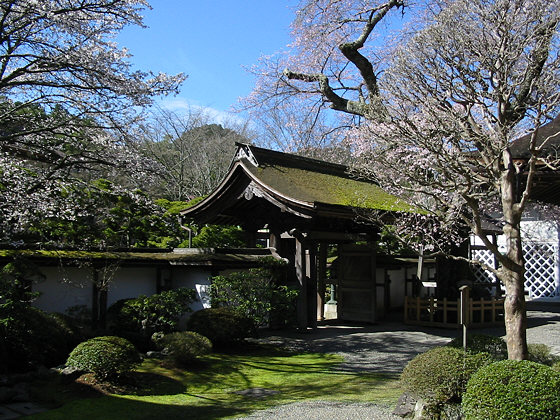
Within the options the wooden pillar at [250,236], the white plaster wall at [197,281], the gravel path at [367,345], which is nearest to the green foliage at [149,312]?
the white plaster wall at [197,281]

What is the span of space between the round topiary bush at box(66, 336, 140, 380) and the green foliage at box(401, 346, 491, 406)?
170 inches

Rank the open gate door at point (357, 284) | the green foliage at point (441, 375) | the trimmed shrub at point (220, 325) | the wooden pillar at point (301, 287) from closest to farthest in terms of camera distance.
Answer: the green foliage at point (441, 375), the trimmed shrub at point (220, 325), the wooden pillar at point (301, 287), the open gate door at point (357, 284)

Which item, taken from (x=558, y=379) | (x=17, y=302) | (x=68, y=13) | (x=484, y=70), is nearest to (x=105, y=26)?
(x=68, y=13)

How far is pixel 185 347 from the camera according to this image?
973 centimetres

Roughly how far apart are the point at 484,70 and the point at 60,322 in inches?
336

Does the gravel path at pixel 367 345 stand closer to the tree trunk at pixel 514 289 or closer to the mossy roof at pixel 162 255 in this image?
the tree trunk at pixel 514 289

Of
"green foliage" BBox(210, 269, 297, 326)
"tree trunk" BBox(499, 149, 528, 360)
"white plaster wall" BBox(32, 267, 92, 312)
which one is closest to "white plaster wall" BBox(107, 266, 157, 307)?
"white plaster wall" BBox(32, 267, 92, 312)

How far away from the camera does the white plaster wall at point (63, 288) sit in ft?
37.1

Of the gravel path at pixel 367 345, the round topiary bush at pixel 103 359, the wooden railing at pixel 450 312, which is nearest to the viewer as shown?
the gravel path at pixel 367 345

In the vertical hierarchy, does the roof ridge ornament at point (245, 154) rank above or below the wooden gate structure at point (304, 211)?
above

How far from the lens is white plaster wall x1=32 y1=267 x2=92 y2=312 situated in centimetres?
1132

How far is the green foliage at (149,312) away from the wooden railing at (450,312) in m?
7.17

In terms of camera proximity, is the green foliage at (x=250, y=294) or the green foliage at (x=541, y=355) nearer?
the green foliage at (x=541, y=355)

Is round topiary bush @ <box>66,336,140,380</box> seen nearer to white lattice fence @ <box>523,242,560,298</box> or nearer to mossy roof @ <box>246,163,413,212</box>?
mossy roof @ <box>246,163,413,212</box>
